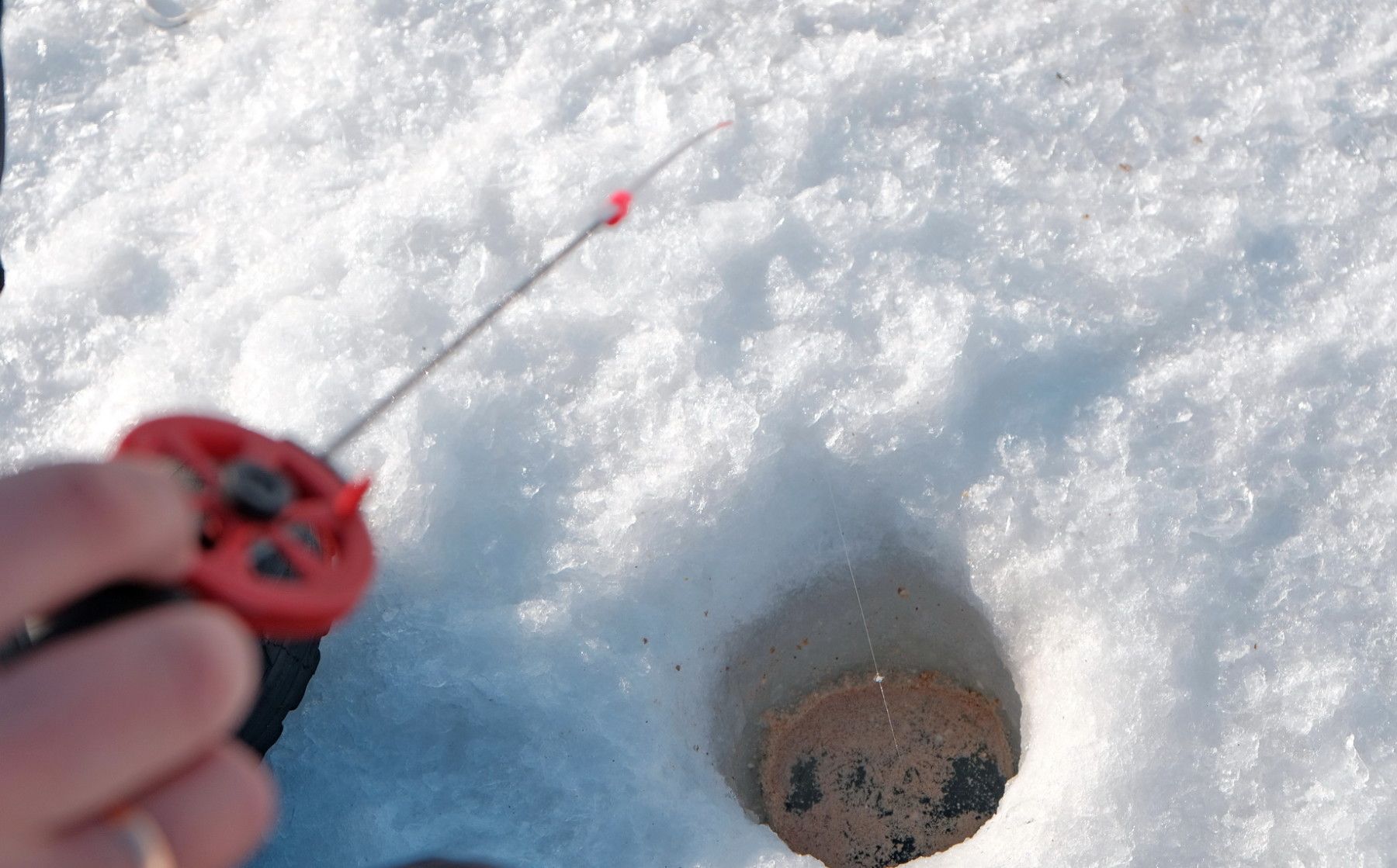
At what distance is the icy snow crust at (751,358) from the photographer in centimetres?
184

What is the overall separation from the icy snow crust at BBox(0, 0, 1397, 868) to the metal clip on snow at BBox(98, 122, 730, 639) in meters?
0.76

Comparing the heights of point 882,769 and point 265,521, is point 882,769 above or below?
below

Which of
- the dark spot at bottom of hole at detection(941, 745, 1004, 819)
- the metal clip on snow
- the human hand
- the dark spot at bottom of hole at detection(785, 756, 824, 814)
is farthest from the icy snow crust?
the human hand

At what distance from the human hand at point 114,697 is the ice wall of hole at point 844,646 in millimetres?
1227

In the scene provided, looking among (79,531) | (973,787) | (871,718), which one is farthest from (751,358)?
(79,531)

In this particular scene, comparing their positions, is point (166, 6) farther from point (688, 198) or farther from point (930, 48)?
point (930, 48)

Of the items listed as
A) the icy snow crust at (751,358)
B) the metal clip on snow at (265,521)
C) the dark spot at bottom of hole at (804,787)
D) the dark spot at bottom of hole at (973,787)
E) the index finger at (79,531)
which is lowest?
the dark spot at bottom of hole at (973,787)

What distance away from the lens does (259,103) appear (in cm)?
219

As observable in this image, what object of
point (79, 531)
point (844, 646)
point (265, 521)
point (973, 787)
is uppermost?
point (79, 531)

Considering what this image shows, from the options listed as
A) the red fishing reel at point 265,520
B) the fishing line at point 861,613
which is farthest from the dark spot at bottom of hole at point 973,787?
the red fishing reel at point 265,520

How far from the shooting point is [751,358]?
1992 mm

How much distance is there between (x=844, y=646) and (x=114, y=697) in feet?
5.19

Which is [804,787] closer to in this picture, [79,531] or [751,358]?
[751,358]

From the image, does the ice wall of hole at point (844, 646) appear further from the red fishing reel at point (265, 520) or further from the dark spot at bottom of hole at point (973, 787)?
the red fishing reel at point (265, 520)
